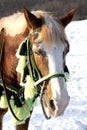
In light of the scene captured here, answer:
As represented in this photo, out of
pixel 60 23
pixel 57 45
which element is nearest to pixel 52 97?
pixel 57 45

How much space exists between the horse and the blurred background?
42.9 feet

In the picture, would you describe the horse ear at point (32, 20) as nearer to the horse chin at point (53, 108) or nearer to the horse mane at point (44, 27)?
the horse mane at point (44, 27)

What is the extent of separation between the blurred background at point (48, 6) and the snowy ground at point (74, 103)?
6.46 metres

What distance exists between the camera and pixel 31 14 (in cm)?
320

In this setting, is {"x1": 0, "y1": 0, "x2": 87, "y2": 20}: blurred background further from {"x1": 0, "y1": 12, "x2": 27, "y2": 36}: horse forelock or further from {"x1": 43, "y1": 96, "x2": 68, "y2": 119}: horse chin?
{"x1": 43, "y1": 96, "x2": 68, "y2": 119}: horse chin

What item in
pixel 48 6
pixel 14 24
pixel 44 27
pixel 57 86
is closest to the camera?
pixel 57 86

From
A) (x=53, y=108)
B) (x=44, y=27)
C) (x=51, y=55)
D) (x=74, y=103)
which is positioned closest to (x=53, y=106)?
(x=53, y=108)

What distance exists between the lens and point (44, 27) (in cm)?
316

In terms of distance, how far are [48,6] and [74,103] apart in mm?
12493

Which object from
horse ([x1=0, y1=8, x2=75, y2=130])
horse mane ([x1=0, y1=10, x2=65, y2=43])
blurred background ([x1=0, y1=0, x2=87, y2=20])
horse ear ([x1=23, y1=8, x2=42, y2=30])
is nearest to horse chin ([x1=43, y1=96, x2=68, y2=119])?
horse ([x1=0, y1=8, x2=75, y2=130])

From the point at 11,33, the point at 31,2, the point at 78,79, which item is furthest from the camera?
the point at 31,2

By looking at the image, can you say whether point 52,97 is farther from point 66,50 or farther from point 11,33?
point 11,33

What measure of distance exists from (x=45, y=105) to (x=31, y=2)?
17.0 meters

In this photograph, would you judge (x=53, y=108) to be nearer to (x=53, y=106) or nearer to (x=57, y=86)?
(x=53, y=106)
